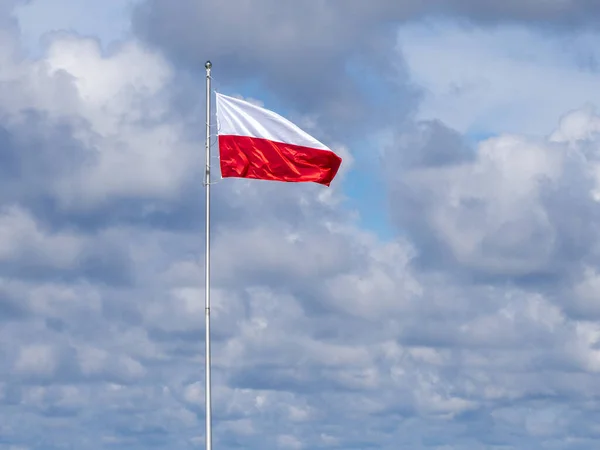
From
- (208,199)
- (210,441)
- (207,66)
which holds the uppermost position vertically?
(207,66)

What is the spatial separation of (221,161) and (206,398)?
1557cm

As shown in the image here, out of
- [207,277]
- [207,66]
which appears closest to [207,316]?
[207,277]

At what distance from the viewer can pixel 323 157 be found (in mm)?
98812

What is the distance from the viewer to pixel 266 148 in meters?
98.6

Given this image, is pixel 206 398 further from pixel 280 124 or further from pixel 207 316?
pixel 280 124

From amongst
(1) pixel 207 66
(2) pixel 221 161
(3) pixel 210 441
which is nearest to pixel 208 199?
(2) pixel 221 161

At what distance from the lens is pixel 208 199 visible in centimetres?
9788

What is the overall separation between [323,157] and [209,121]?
7953 millimetres

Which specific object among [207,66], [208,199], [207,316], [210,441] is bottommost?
[210,441]

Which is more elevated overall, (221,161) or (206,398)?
(221,161)

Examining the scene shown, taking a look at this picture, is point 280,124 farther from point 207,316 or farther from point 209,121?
point 207,316

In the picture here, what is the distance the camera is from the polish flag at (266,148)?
323ft

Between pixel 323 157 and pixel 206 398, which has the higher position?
pixel 323 157

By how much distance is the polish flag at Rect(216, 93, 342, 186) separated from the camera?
98.5 meters
